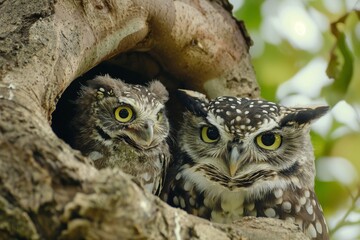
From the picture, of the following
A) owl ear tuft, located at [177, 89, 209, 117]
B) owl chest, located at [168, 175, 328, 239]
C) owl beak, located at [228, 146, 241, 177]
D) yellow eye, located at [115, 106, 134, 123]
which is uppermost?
owl ear tuft, located at [177, 89, 209, 117]

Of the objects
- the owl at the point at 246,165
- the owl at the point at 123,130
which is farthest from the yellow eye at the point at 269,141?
the owl at the point at 123,130

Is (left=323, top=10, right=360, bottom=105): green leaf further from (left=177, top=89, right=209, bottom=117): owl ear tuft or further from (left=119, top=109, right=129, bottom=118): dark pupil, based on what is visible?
(left=119, top=109, right=129, bottom=118): dark pupil

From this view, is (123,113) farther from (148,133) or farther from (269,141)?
(269,141)

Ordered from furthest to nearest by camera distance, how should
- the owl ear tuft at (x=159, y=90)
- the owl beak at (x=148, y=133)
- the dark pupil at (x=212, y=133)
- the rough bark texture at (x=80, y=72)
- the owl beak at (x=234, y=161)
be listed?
1. the owl ear tuft at (x=159, y=90)
2. the dark pupil at (x=212, y=133)
3. the owl beak at (x=148, y=133)
4. the owl beak at (x=234, y=161)
5. the rough bark texture at (x=80, y=72)

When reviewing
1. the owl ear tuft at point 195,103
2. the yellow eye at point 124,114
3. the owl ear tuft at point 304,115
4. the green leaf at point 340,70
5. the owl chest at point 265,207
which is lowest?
the owl chest at point 265,207

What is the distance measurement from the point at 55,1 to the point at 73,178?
1.22 meters

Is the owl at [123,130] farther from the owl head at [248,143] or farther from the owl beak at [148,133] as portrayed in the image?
the owl head at [248,143]

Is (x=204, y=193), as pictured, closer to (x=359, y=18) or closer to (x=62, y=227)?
(x=359, y=18)

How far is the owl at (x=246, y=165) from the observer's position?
3502 millimetres

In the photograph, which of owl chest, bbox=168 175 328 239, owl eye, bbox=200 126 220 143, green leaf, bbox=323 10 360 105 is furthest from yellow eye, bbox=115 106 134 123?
green leaf, bbox=323 10 360 105

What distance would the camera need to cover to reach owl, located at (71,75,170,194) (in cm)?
358

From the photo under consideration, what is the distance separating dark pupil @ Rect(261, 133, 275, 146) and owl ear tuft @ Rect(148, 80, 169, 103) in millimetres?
607

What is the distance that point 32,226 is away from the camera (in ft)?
6.66

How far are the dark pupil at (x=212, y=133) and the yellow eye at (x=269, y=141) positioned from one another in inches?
8.6
